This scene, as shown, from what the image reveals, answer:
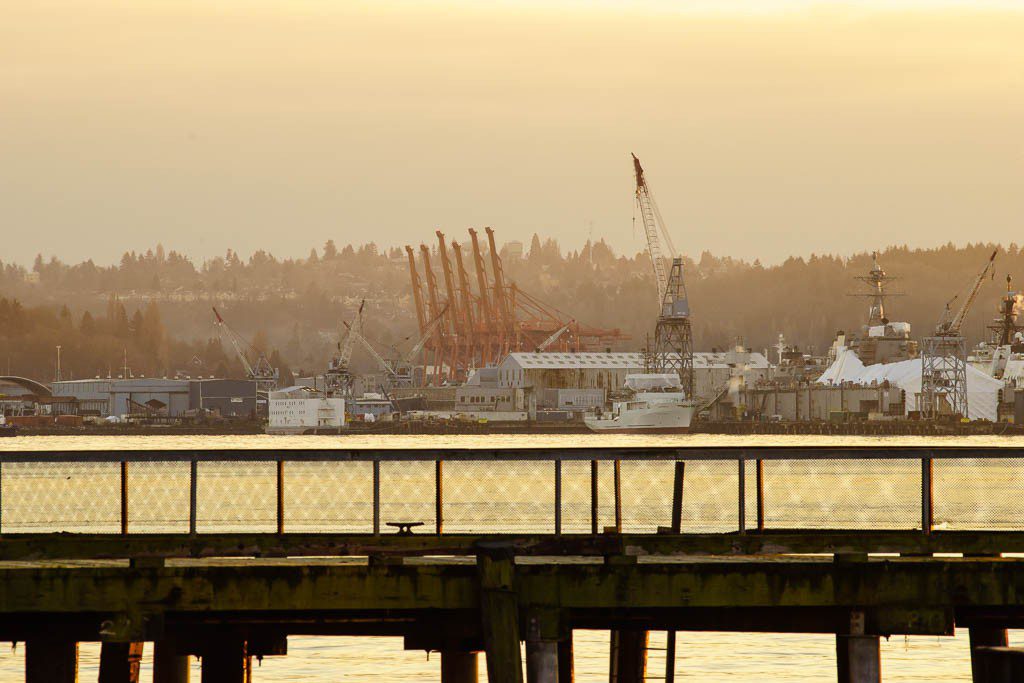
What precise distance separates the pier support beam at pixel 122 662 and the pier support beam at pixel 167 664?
3.12 ft

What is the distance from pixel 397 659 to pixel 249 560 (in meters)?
21.4

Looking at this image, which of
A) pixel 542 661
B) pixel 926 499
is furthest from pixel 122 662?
pixel 926 499

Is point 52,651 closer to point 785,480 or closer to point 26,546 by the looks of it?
point 26,546

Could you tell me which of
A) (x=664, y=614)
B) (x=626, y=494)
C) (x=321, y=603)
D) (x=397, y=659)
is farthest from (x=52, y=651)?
(x=626, y=494)

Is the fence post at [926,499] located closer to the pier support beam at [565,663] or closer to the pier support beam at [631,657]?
the pier support beam at [565,663]

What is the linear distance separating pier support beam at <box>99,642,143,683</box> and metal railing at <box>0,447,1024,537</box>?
1.58m

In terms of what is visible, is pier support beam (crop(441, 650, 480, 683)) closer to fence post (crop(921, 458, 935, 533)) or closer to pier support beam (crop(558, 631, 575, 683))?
pier support beam (crop(558, 631, 575, 683))

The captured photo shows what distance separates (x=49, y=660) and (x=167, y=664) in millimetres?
1694

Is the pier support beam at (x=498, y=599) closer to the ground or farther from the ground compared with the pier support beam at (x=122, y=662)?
farther from the ground

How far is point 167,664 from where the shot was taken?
21344 millimetres

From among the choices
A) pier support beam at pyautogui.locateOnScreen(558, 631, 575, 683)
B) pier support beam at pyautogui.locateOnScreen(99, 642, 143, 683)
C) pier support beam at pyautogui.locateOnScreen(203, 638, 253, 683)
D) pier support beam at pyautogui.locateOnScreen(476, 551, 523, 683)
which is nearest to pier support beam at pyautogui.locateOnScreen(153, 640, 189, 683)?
pier support beam at pyautogui.locateOnScreen(203, 638, 253, 683)

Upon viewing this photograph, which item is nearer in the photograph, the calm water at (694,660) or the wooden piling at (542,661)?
the wooden piling at (542,661)

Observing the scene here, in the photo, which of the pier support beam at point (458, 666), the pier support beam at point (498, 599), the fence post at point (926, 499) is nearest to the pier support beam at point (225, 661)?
the pier support beam at point (458, 666)

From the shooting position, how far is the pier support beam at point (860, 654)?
1831cm
